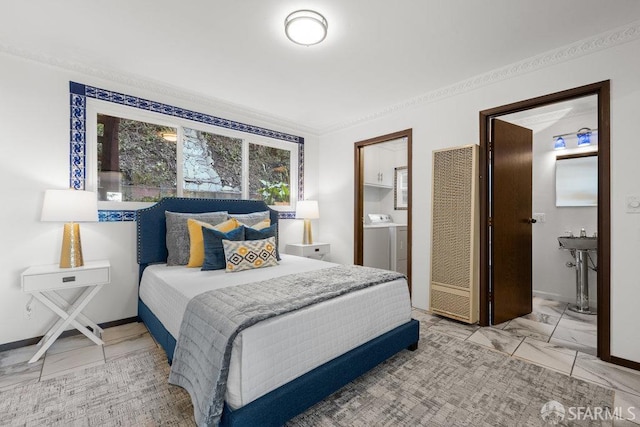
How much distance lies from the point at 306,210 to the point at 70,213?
9.02 ft

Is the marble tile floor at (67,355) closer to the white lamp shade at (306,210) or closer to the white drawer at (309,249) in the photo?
the white drawer at (309,249)

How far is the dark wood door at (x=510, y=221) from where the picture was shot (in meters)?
3.06

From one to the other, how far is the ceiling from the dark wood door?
2.95ft

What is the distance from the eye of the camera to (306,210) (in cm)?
444

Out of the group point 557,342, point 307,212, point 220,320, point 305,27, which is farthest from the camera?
point 307,212

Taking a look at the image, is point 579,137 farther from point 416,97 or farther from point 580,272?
point 416,97

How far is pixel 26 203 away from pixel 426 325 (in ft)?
12.9

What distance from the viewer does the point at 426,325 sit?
3035 millimetres

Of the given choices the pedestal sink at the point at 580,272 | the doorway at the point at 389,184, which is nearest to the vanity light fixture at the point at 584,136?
the pedestal sink at the point at 580,272

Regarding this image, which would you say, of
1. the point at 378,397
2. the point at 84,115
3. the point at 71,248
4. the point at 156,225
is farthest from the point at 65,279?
the point at 378,397

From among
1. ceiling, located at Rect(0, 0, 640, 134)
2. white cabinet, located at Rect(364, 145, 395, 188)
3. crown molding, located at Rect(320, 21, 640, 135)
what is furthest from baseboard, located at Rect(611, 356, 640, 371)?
white cabinet, located at Rect(364, 145, 395, 188)

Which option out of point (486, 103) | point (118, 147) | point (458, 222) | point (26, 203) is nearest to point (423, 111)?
point (486, 103)

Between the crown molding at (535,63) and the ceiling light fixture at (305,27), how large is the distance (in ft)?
5.73

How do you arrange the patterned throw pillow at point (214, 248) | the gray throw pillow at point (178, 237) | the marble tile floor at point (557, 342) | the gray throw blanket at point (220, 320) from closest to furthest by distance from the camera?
the gray throw blanket at point (220, 320), the marble tile floor at point (557, 342), the patterned throw pillow at point (214, 248), the gray throw pillow at point (178, 237)
